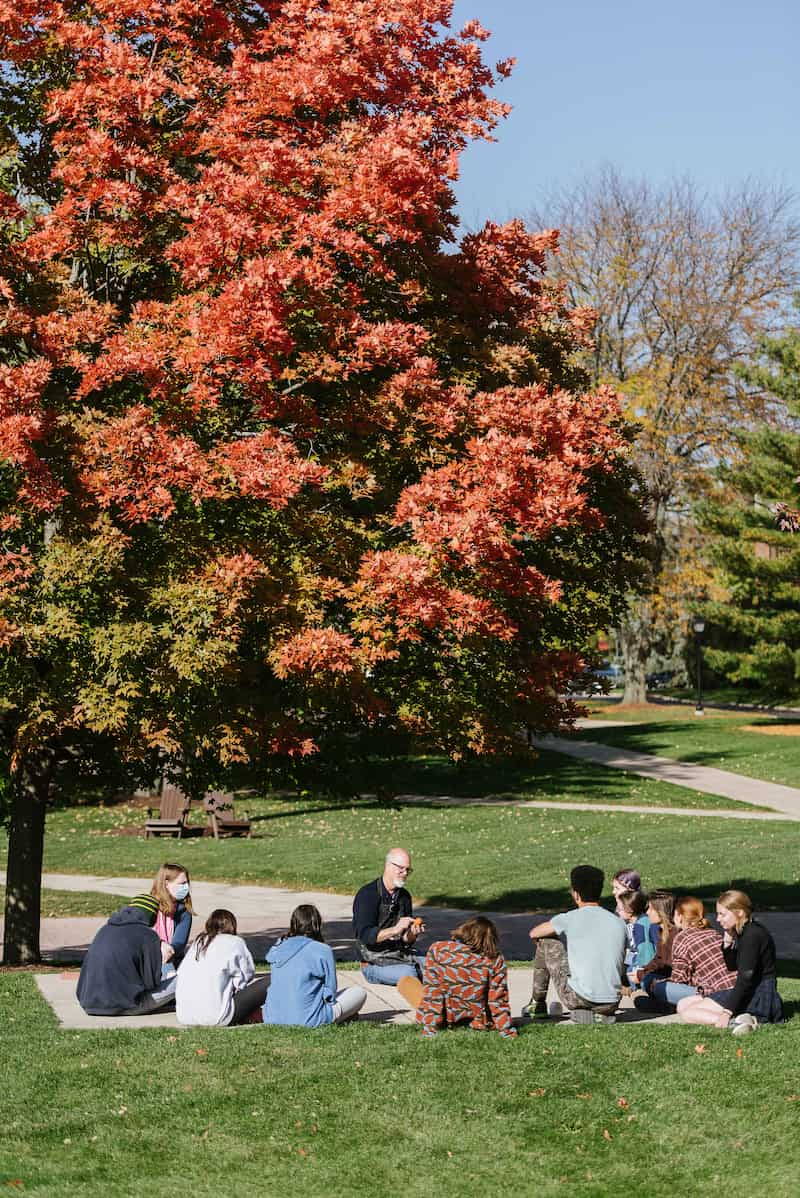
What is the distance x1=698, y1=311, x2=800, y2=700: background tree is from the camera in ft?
145

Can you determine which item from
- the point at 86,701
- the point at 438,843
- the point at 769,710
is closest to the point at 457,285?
the point at 86,701

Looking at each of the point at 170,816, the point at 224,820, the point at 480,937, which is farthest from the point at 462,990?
the point at 170,816

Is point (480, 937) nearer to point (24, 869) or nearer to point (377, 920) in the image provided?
point (377, 920)

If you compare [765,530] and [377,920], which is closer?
[377,920]

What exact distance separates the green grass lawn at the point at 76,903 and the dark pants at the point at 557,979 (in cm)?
918

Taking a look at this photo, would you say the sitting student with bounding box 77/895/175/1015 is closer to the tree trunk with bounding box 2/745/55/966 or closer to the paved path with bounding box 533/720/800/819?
the tree trunk with bounding box 2/745/55/966

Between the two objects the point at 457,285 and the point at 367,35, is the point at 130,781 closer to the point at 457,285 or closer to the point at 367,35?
the point at 457,285

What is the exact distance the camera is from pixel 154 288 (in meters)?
12.7

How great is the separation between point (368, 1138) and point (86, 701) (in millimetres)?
4278

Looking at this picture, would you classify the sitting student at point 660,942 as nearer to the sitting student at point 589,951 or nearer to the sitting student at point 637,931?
the sitting student at point 637,931

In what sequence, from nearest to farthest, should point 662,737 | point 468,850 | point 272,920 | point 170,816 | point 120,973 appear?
point 120,973 < point 272,920 < point 468,850 < point 170,816 < point 662,737

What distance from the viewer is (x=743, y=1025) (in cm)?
953

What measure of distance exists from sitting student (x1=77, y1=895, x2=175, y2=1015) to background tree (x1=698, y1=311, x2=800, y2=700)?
3473 centimetres

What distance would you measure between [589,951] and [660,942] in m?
1.71
